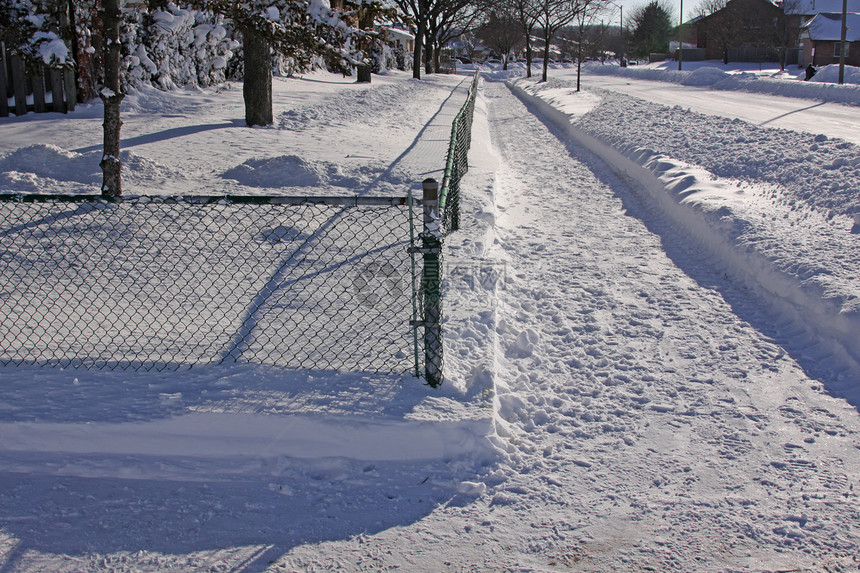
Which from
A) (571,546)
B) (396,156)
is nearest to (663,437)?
(571,546)

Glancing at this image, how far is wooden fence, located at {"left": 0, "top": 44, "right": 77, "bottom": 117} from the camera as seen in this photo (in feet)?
39.3

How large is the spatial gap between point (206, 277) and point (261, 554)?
3.11m

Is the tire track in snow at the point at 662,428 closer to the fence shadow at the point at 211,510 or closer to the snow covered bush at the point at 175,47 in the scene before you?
the fence shadow at the point at 211,510

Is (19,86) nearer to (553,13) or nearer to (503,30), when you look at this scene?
(553,13)

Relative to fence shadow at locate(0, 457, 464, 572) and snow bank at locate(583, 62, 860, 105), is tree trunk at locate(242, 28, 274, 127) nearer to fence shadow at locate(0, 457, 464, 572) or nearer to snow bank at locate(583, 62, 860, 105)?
fence shadow at locate(0, 457, 464, 572)

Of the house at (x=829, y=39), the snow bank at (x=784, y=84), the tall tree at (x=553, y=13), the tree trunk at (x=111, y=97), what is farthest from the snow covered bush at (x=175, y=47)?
the house at (x=829, y=39)

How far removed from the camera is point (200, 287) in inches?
207

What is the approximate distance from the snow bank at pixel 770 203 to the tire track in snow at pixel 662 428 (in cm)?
40

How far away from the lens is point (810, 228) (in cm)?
668

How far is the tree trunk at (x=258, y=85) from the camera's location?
483 inches

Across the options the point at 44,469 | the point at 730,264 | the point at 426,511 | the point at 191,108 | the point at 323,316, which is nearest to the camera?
the point at 426,511

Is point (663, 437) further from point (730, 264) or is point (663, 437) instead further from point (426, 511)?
point (730, 264)

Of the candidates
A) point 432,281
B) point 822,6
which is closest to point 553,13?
point 822,6

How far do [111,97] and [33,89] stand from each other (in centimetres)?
718
